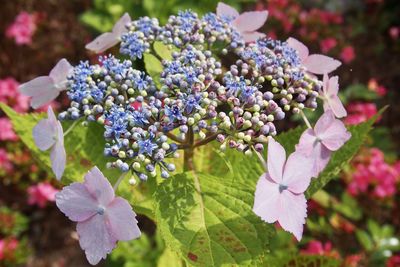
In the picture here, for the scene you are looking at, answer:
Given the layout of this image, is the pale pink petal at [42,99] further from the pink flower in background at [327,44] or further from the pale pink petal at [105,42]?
the pink flower in background at [327,44]

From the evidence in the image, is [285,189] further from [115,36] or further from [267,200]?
[115,36]

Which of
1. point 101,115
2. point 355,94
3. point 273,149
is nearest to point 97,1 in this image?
point 355,94

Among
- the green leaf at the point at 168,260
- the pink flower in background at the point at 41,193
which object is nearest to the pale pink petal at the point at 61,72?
the green leaf at the point at 168,260

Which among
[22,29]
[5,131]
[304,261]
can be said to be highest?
[304,261]

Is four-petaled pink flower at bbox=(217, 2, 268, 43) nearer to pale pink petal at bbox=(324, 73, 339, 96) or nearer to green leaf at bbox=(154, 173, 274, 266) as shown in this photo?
pale pink petal at bbox=(324, 73, 339, 96)

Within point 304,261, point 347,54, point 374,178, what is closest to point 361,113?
point 374,178

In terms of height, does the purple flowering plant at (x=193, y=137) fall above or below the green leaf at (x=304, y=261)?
above

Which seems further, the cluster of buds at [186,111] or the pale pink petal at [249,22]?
the pale pink petal at [249,22]
